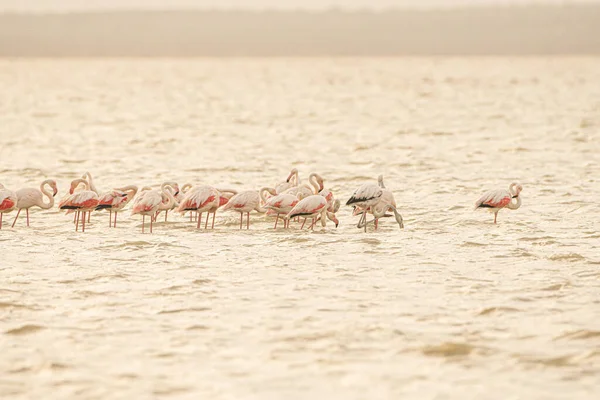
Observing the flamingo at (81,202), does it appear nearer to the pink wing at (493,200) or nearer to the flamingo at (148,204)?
the flamingo at (148,204)

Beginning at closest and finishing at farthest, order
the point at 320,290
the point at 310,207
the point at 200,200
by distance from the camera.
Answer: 1. the point at 320,290
2. the point at 310,207
3. the point at 200,200

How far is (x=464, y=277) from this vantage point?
1096 cm

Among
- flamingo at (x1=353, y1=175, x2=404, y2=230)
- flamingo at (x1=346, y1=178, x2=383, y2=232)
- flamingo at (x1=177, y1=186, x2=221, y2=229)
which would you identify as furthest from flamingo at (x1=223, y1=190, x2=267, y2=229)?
flamingo at (x1=353, y1=175, x2=404, y2=230)

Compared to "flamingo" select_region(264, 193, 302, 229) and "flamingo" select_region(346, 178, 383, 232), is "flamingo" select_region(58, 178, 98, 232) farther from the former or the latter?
→ "flamingo" select_region(346, 178, 383, 232)

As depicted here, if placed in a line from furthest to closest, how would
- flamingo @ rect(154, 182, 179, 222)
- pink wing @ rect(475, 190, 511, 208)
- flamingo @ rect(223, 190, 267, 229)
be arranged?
pink wing @ rect(475, 190, 511, 208), flamingo @ rect(154, 182, 179, 222), flamingo @ rect(223, 190, 267, 229)

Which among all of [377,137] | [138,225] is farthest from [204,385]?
[377,137]

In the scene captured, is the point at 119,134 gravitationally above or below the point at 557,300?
above

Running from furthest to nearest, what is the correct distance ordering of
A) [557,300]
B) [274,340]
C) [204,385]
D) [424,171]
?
1. [424,171]
2. [557,300]
3. [274,340]
4. [204,385]

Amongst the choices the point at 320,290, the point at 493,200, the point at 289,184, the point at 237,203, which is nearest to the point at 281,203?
the point at 237,203

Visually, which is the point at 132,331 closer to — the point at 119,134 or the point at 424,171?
the point at 424,171

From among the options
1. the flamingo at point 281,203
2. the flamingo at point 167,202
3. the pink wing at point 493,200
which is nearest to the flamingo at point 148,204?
the flamingo at point 167,202

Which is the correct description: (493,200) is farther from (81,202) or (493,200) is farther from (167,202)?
(81,202)

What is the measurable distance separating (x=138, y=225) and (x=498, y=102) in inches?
1126

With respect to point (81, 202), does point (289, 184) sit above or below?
above
